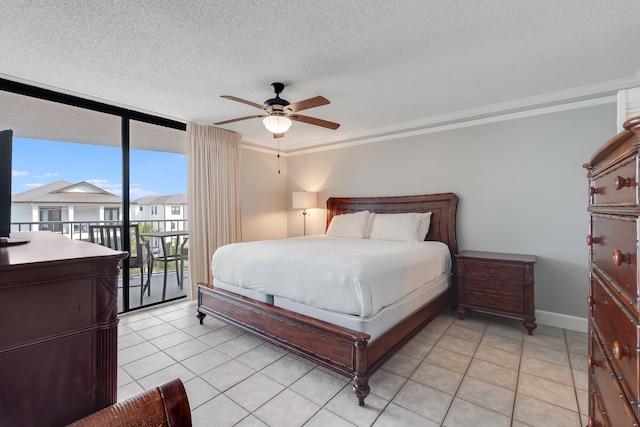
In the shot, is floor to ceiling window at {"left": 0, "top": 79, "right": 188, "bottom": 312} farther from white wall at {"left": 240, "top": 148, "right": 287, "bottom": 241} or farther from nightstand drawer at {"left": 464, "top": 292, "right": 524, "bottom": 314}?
nightstand drawer at {"left": 464, "top": 292, "right": 524, "bottom": 314}

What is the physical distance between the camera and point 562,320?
121 inches

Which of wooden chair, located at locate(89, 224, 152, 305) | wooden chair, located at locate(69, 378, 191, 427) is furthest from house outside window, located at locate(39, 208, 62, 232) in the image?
wooden chair, located at locate(69, 378, 191, 427)

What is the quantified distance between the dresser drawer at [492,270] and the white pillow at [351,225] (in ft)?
4.39

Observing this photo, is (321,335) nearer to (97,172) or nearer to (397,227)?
(397,227)

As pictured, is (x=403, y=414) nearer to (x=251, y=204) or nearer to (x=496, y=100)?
(x=496, y=100)

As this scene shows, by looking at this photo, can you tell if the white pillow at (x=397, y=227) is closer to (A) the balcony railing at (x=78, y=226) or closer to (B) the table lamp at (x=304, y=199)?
(B) the table lamp at (x=304, y=199)

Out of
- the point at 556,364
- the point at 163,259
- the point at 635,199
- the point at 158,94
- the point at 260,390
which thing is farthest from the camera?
the point at 163,259

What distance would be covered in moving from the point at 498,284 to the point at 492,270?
0.15m

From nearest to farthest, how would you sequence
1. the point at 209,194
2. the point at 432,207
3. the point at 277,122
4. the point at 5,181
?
the point at 5,181
the point at 277,122
the point at 432,207
the point at 209,194

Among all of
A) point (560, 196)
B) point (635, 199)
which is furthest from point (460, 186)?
point (635, 199)

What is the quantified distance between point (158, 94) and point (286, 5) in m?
2.00

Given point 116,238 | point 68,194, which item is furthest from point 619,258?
point 68,194

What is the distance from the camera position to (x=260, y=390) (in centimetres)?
203

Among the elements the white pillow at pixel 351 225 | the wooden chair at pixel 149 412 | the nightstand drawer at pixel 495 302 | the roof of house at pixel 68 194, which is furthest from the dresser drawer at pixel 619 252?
the roof of house at pixel 68 194
